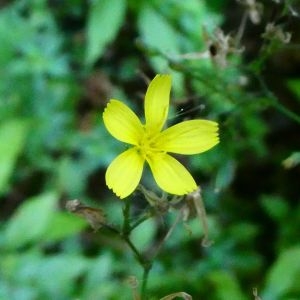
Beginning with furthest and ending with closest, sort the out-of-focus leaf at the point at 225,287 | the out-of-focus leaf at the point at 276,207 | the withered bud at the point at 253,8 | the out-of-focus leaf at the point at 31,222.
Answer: the out-of-focus leaf at the point at 276,207
the out-of-focus leaf at the point at 31,222
the out-of-focus leaf at the point at 225,287
the withered bud at the point at 253,8

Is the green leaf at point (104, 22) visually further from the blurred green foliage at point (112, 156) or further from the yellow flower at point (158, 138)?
the yellow flower at point (158, 138)

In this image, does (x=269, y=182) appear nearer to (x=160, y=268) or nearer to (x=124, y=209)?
(x=160, y=268)

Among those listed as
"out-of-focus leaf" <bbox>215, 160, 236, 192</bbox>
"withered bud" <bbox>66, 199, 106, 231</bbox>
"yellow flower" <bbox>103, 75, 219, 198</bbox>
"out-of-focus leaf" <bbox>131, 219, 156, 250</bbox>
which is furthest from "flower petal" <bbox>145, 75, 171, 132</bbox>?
"out-of-focus leaf" <bbox>131, 219, 156, 250</bbox>

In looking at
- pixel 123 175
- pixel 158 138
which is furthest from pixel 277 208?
pixel 123 175

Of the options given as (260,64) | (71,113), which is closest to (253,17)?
(260,64)

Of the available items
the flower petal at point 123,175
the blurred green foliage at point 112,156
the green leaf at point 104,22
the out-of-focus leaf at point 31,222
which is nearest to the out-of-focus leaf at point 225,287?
the blurred green foliage at point 112,156

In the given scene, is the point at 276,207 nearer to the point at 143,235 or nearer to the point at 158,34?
the point at 143,235
